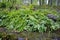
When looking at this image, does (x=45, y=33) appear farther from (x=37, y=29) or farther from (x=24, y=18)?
(x=24, y=18)

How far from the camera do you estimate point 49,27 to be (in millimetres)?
8289

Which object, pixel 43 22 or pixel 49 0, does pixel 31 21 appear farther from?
pixel 49 0

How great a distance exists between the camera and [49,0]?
51.2 feet

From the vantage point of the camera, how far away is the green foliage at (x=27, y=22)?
810 centimetres

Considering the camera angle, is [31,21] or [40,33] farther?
[31,21]

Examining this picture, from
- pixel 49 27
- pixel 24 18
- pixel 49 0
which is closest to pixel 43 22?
pixel 49 27

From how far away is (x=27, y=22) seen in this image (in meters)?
8.40

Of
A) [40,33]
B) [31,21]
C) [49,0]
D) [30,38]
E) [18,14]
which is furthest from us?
[49,0]

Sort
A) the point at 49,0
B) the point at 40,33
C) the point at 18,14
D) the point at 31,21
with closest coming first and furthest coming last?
1. the point at 40,33
2. the point at 31,21
3. the point at 18,14
4. the point at 49,0

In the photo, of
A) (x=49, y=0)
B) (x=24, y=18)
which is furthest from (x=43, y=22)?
(x=49, y=0)

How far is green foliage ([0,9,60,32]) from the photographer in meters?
8.10

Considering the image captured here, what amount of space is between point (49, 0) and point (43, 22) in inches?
301

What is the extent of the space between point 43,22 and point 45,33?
2.15 feet

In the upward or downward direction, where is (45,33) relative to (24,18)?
downward
